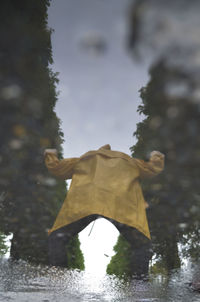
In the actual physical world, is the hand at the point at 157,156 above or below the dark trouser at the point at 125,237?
above

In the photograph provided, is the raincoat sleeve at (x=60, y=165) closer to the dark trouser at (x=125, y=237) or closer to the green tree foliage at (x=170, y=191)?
the dark trouser at (x=125, y=237)

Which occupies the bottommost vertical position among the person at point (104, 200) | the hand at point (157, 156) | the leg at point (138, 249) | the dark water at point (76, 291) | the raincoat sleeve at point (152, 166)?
the dark water at point (76, 291)

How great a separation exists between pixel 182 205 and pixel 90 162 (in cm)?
208

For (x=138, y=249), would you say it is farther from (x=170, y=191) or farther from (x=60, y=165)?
(x=170, y=191)

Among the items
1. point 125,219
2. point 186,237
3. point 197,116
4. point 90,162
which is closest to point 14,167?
point 90,162

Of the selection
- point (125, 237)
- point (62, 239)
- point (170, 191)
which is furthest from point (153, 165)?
point (170, 191)

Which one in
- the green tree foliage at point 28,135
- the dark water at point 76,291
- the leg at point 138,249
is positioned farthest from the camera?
the leg at point 138,249

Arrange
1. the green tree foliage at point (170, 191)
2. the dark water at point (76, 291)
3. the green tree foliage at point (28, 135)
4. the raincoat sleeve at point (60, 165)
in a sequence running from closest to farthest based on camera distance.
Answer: the dark water at point (76, 291), the green tree foliage at point (28, 135), the raincoat sleeve at point (60, 165), the green tree foliage at point (170, 191)

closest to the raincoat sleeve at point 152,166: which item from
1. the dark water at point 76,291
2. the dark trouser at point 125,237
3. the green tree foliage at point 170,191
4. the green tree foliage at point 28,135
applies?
the green tree foliage at point 170,191

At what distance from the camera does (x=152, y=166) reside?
352 centimetres

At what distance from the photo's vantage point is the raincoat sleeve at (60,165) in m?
3.48

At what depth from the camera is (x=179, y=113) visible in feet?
8.70

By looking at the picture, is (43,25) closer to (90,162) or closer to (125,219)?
(90,162)

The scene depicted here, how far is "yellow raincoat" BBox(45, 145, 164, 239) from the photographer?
3203mm
